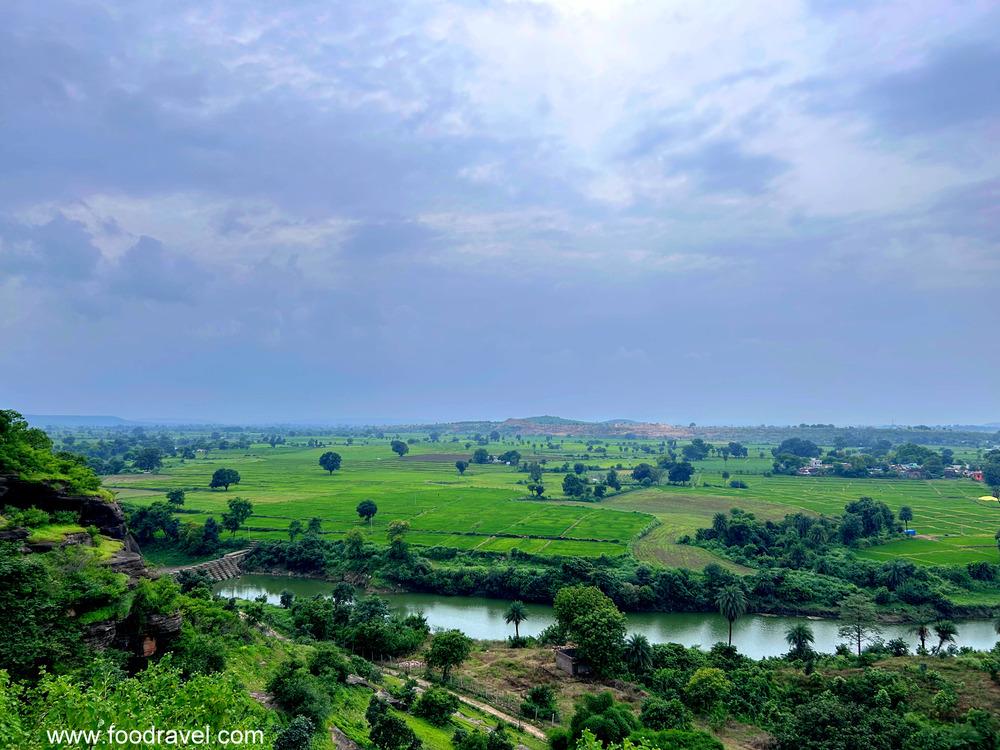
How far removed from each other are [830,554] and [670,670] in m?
36.4

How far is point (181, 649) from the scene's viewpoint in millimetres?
24203

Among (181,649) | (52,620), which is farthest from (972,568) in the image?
(52,620)

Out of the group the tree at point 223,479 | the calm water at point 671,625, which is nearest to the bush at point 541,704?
the calm water at point 671,625

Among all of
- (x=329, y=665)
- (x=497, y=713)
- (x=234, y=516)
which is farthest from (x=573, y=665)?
(x=234, y=516)

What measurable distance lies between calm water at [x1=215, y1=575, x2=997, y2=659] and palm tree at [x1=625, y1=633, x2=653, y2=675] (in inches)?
372

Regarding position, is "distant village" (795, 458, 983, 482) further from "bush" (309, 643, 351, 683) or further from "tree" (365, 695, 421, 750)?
"tree" (365, 695, 421, 750)

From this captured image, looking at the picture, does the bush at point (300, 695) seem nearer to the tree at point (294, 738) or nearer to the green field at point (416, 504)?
the tree at point (294, 738)

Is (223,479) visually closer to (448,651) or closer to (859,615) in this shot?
(448,651)

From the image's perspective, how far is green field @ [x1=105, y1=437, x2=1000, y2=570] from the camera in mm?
65688

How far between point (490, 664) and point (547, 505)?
54.1 m

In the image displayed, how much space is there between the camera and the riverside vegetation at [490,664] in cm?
1819

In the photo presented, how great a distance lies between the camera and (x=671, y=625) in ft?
156

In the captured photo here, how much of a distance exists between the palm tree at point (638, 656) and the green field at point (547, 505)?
25456 mm

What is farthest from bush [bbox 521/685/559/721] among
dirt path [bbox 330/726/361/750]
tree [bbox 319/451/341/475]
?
tree [bbox 319/451/341/475]
